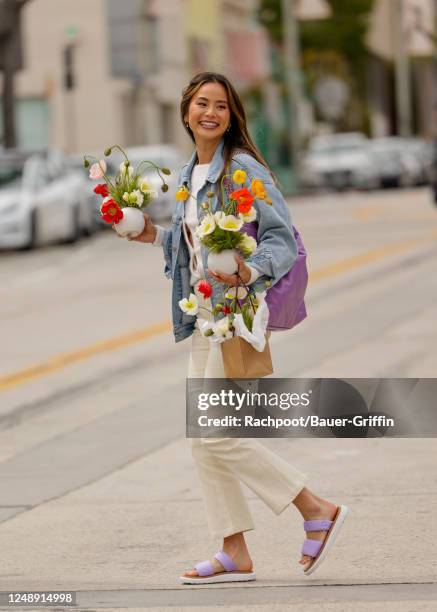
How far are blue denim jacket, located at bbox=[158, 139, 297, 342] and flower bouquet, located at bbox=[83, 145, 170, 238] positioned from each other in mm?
121

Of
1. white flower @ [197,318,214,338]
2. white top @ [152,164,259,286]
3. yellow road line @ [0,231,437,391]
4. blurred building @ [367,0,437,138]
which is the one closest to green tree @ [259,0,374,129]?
blurred building @ [367,0,437,138]

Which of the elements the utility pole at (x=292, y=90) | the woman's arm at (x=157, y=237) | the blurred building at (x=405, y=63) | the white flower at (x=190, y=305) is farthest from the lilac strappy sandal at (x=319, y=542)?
the blurred building at (x=405, y=63)

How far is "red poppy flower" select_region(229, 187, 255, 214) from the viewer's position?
19.5 ft

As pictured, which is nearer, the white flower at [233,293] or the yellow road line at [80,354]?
the white flower at [233,293]

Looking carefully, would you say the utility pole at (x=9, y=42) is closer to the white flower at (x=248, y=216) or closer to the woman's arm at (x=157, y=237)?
the woman's arm at (x=157, y=237)

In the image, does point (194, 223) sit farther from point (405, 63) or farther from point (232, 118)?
point (405, 63)

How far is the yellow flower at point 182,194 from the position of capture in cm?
621

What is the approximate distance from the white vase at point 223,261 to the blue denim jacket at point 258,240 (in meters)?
0.10

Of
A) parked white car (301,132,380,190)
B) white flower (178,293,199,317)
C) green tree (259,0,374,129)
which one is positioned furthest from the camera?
green tree (259,0,374,129)

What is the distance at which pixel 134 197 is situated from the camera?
6.34 m

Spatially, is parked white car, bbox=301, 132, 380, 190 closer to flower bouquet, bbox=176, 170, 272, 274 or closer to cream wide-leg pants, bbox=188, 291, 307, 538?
cream wide-leg pants, bbox=188, 291, 307, 538

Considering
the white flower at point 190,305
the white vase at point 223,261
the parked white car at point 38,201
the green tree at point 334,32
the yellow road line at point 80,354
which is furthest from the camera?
the green tree at point 334,32

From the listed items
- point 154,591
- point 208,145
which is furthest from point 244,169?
point 154,591

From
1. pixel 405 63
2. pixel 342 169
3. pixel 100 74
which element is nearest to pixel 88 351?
pixel 100 74
